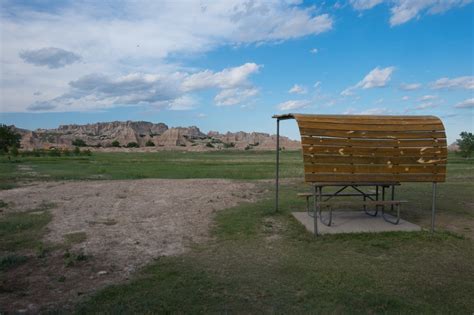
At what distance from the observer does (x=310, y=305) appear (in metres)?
5.10

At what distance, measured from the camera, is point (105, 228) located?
9781 mm

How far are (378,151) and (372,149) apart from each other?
0.15m

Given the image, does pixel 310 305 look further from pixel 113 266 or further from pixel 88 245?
pixel 88 245

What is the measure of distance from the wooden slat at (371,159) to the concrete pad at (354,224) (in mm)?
1660

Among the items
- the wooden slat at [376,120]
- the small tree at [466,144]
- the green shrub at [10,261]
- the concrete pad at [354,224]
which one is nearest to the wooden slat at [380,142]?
the wooden slat at [376,120]

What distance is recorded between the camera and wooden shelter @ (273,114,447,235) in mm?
8641

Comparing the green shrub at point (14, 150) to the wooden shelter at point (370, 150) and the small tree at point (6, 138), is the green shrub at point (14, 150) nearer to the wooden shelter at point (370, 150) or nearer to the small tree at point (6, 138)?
the small tree at point (6, 138)

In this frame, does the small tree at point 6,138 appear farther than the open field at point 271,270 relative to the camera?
Yes

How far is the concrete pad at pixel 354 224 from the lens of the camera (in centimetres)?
923

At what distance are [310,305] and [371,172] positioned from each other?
4.57 meters

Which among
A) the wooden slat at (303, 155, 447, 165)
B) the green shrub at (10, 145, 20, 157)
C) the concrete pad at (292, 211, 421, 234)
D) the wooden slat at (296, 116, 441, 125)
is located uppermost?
the wooden slat at (296, 116, 441, 125)

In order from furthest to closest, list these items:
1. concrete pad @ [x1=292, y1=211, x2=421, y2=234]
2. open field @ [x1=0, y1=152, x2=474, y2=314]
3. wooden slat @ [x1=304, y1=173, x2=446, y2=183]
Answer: concrete pad @ [x1=292, y1=211, x2=421, y2=234] < wooden slat @ [x1=304, y1=173, x2=446, y2=183] < open field @ [x1=0, y1=152, x2=474, y2=314]

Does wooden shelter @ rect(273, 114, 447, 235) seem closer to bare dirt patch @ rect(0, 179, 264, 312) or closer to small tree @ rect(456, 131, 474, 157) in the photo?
bare dirt patch @ rect(0, 179, 264, 312)

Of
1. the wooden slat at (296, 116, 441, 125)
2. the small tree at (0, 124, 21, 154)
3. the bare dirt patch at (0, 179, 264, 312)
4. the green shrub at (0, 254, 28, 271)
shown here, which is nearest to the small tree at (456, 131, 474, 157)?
the bare dirt patch at (0, 179, 264, 312)
